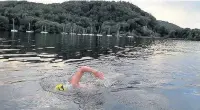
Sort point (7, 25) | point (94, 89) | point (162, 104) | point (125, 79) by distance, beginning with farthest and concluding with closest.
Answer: point (7, 25), point (125, 79), point (94, 89), point (162, 104)

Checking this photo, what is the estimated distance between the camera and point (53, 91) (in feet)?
55.7

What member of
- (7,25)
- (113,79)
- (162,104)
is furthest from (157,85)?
(7,25)

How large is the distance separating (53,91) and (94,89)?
2.48 m

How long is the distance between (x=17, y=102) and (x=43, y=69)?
10004 mm

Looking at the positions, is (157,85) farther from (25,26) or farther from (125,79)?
(25,26)

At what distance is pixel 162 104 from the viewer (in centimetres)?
1598

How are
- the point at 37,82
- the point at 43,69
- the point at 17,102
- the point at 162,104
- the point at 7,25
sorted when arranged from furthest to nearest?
the point at 7,25
the point at 43,69
the point at 37,82
the point at 162,104
the point at 17,102

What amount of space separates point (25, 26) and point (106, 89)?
175 meters

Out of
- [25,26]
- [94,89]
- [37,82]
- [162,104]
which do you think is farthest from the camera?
[25,26]

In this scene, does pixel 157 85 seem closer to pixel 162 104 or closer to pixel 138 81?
pixel 138 81

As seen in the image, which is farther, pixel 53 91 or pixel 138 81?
pixel 138 81

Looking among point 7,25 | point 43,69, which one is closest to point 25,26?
point 7,25

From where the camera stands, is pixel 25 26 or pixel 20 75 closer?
pixel 20 75

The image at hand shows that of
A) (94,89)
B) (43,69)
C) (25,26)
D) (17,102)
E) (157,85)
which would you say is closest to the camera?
(17,102)
